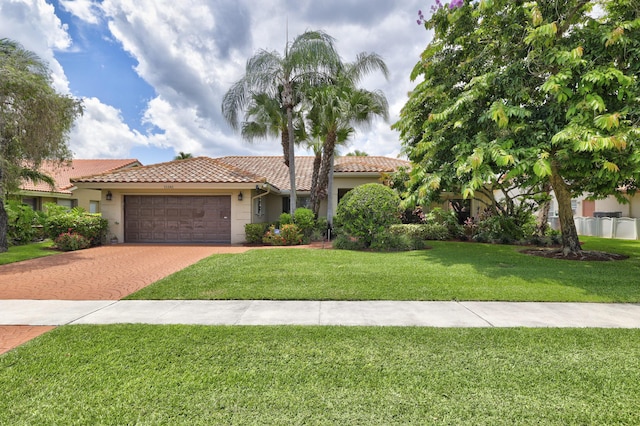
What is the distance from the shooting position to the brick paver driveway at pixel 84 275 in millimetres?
6168

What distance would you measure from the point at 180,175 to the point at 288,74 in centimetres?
745

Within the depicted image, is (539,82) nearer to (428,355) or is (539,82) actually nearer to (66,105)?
(428,355)

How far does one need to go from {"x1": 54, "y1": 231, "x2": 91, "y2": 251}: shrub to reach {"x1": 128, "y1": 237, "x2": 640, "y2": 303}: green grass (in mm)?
7056

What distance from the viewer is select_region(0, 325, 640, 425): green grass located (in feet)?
8.48

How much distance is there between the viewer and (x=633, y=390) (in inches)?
115

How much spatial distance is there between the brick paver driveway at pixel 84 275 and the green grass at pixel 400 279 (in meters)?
0.93

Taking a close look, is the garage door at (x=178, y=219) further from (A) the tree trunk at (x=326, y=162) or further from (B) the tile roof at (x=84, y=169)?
(B) the tile roof at (x=84, y=169)

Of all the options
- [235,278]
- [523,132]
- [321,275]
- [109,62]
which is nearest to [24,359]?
[235,278]

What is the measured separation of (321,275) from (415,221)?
11892 millimetres

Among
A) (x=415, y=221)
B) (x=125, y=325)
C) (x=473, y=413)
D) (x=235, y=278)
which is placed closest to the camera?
(x=473, y=413)

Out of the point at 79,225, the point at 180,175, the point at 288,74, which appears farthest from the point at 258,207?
the point at 79,225

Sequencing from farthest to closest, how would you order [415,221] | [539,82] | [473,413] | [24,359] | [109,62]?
[415,221], [109,62], [539,82], [24,359], [473,413]

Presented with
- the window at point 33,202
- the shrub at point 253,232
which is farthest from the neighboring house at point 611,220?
the window at point 33,202

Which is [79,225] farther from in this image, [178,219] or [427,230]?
[427,230]
